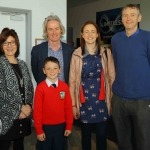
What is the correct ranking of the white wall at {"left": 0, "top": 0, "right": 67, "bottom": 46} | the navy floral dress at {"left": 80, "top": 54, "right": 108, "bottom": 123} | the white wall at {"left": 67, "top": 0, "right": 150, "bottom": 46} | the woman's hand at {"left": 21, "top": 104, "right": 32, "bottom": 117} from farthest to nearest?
the white wall at {"left": 67, "top": 0, "right": 150, "bottom": 46} < the white wall at {"left": 0, "top": 0, "right": 67, "bottom": 46} < the navy floral dress at {"left": 80, "top": 54, "right": 108, "bottom": 123} < the woman's hand at {"left": 21, "top": 104, "right": 32, "bottom": 117}

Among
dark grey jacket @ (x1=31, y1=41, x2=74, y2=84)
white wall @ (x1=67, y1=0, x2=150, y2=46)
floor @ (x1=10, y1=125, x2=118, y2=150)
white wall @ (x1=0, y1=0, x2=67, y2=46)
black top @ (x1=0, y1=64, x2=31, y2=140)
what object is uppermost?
white wall @ (x1=67, y1=0, x2=150, y2=46)

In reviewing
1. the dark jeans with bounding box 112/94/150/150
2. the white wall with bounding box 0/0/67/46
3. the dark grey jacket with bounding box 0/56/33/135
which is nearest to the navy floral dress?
the dark jeans with bounding box 112/94/150/150

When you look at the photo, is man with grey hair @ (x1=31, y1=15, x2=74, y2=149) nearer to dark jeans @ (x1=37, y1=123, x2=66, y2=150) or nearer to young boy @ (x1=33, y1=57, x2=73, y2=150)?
young boy @ (x1=33, y1=57, x2=73, y2=150)

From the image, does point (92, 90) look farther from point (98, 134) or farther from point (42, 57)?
point (42, 57)

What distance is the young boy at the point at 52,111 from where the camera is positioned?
1.90m

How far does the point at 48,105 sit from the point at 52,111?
0.06 metres

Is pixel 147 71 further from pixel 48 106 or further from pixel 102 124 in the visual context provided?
pixel 48 106

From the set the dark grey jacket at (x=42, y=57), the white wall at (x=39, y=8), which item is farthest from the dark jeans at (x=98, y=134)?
the white wall at (x=39, y=8)

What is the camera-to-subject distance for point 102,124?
7.05 feet

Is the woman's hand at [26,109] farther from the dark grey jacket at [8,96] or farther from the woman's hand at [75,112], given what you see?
the woman's hand at [75,112]

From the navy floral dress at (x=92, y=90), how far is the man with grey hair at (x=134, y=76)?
0.54 ft

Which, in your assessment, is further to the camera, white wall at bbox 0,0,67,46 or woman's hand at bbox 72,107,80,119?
white wall at bbox 0,0,67,46

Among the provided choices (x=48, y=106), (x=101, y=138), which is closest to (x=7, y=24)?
(x=48, y=106)

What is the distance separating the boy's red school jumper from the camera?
1.90 metres
